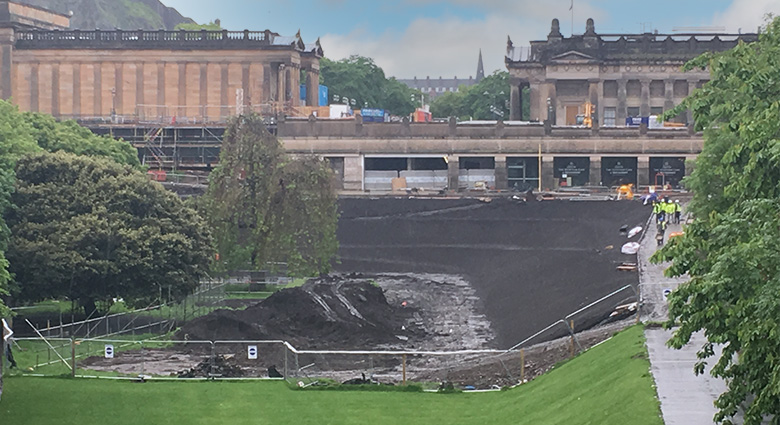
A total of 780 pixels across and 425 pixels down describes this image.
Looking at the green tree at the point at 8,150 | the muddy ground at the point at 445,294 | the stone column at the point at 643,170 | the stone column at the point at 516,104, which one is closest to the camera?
the muddy ground at the point at 445,294

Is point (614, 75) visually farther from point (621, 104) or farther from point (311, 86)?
point (311, 86)

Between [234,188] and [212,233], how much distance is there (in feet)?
10.6

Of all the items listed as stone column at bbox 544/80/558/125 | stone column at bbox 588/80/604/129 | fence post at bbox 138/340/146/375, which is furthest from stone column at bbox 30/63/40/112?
fence post at bbox 138/340/146/375

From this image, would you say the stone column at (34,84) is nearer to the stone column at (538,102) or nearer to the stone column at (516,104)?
the stone column at (516,104)

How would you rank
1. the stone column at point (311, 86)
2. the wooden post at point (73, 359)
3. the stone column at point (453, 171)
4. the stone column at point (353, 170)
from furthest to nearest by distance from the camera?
the stone column at point (311, 86), the stone column at point (353, 170), the stone column at point (453, 171), the wooden post at point (73, 359)

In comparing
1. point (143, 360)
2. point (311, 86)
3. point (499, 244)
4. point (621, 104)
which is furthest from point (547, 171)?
point (143, 360)

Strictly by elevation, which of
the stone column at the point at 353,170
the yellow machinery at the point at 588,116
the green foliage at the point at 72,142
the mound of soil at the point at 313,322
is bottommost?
the mound of soil at the point at 313,322

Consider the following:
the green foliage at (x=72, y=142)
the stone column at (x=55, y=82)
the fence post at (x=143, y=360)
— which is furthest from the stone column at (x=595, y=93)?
the fence post at (x=143, y=360)

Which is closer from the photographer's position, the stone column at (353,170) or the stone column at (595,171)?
the stone column at (595,171)

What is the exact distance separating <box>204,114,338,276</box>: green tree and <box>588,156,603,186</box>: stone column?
2038 inches

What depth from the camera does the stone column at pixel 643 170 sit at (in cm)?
13262

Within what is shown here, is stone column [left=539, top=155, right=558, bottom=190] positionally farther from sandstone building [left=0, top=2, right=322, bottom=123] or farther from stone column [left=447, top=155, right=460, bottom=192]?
sandstone building [left=0, top=2, right=322, bottom=123]

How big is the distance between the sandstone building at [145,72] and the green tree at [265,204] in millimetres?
64803

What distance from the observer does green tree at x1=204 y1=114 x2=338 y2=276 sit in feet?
276
